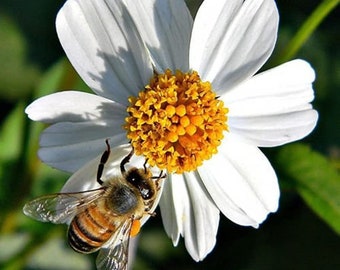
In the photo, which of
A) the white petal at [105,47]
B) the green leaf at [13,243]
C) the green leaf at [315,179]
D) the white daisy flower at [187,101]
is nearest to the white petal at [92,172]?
the white daisy flower at [187,101]

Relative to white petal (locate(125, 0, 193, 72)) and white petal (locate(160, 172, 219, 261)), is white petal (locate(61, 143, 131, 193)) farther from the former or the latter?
white petal (locate(125, 0, 193, 72))

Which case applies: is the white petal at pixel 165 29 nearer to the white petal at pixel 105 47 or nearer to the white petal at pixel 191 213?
the white petal at pixel 105 47

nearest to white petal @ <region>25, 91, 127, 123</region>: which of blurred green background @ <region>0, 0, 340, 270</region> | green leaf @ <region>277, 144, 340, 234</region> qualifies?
green leaf @ <region>277, 144, 340, 234</region>

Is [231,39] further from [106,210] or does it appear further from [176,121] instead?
[106,210]

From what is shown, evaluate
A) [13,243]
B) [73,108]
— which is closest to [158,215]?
[13,243]

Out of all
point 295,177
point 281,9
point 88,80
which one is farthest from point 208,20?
point 281,9

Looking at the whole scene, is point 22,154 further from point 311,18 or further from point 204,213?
point 311,18
